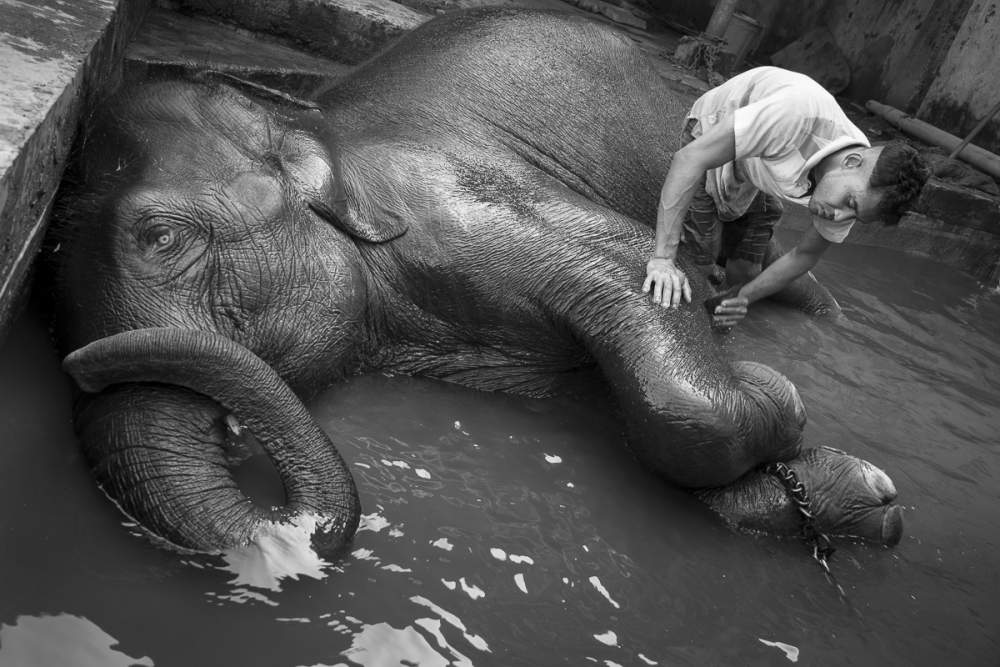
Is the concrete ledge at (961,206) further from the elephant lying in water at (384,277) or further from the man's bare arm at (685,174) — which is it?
the man's bare arm at (685,174)

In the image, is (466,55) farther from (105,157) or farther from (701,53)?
(701,53)

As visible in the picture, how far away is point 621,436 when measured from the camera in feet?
12.4

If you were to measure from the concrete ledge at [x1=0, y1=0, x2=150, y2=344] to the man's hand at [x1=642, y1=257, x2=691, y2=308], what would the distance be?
6.29 feet

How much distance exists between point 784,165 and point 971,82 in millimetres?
7192

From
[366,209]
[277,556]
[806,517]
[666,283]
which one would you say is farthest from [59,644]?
[806,517]

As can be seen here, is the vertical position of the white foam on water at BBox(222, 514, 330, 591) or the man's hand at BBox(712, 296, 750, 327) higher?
the man's hand at BBox(712, 296, 750, 327)

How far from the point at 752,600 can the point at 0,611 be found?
2.10 metres

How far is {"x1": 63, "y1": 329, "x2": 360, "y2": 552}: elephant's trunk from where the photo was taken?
2.49 meters

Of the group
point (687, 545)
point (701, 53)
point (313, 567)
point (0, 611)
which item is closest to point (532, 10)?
point (687, 545)

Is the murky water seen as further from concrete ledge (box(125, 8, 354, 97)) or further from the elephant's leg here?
concrete ledge (box(125, 8, 354, 97))

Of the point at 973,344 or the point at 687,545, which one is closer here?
the point at 687,545

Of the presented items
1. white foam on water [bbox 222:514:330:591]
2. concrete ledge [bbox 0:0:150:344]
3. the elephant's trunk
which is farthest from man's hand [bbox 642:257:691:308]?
concrete ledge [bbox 0:0:150:344]

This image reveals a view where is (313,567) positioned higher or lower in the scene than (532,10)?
lower

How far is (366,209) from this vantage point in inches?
136
